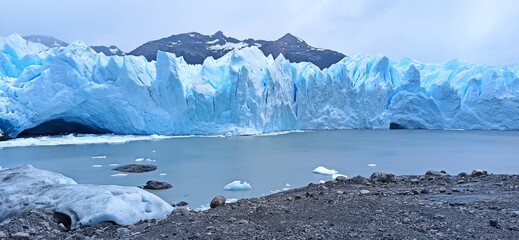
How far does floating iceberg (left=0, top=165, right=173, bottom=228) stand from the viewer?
12.7 ft

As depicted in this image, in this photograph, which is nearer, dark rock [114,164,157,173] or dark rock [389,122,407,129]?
dark rock [114,164,157,173]

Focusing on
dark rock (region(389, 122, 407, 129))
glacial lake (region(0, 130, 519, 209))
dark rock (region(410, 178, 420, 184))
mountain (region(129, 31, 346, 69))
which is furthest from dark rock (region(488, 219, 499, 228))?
mountain (region(129, 31, 346, 69))

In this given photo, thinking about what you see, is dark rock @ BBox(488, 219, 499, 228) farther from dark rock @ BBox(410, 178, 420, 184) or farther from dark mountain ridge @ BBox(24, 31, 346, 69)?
dark mountain ridge @ BBox(24, 31, 346, 69)

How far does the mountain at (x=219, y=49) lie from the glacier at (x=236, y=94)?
1439cm

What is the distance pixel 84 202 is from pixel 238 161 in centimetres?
707

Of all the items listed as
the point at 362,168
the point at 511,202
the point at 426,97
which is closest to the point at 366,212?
the point at 511,202

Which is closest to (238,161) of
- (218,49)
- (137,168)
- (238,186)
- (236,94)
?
(137,168)

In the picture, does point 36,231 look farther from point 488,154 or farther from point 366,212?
point 488,154

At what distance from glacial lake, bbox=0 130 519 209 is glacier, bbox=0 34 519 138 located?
2.73 m

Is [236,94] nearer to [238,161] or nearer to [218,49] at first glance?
[238,161]

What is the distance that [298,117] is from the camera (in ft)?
76.8

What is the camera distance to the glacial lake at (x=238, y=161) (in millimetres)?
7959

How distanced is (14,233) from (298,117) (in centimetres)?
2035

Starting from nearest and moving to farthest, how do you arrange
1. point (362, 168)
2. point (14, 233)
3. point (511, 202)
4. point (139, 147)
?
point (14, 233) → point (511, 202) → point (362, 168) → point (139, 147)
